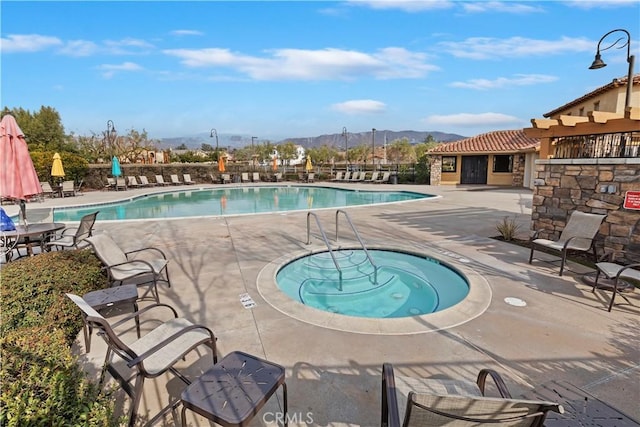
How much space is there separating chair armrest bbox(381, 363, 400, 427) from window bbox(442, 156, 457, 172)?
23314 millimetres

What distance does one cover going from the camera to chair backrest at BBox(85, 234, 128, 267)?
13.6 feet

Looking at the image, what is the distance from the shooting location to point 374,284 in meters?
5.61

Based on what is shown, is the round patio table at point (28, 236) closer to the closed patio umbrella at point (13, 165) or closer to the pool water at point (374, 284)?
the closed patio umbrella at point (13, 165)

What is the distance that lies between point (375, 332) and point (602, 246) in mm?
4503

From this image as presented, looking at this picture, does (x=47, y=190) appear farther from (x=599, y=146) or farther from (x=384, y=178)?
(x=599, y=146)

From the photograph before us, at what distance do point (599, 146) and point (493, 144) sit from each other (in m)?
18.9

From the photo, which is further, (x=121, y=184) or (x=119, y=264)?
(x=121, y=184)

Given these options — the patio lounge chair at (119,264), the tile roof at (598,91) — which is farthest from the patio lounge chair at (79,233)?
the tile roof at (598,91)

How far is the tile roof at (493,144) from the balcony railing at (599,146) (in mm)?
15910

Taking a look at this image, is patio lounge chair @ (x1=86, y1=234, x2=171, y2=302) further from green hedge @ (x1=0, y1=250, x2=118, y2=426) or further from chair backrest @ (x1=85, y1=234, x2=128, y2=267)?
green hedge @ (x1=0, y1=250, x2=118, y2=426)

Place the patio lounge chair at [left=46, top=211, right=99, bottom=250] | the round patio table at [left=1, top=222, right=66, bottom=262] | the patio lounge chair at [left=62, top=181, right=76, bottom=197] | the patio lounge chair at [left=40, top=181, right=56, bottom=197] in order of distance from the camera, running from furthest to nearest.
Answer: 1. the patio lounge chair at [left=62, top=181, right=76, bottom=197]
2. the patio lounge chair at [left=40, top=181, right=56, bottom=197]
3. the patio lounge chair at [left=46, top=211, right=99, bottom=250]
4. the round patio table at [left=1, top=222, right=66, bottom=262]

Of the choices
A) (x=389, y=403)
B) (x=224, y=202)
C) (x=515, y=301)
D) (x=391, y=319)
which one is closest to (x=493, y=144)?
(x=224, y=202)

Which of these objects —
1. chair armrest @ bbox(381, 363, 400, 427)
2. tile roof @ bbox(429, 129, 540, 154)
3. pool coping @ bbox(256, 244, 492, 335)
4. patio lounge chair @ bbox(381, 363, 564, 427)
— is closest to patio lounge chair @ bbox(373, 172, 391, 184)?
tile roof @ bbox(429, 129, 540, 154)

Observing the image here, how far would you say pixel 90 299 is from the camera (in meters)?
3.44
